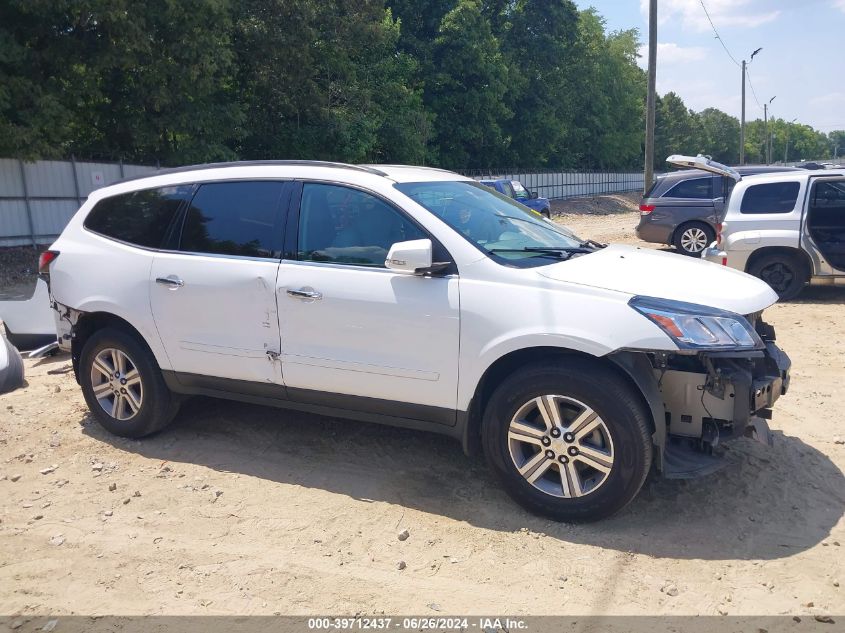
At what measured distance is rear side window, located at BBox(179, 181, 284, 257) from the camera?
452 centimetres

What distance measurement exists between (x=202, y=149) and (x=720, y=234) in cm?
1496

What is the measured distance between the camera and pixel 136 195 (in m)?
5.14

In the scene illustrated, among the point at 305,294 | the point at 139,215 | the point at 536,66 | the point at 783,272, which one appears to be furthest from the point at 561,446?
the point at 536,66

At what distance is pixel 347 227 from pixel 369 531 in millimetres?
1758

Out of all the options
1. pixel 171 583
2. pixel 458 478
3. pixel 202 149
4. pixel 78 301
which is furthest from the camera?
pixel 202 149

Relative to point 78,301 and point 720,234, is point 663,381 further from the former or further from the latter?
point 720,234

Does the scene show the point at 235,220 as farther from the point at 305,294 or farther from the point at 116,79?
the point at 116,79

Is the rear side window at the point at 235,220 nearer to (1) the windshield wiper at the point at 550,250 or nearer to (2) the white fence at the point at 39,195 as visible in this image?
(1) the windshield wiper at the point at 550,250

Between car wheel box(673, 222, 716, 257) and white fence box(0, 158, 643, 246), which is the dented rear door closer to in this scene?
car wheel box(673, 222, 716, 257)

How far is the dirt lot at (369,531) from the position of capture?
10.6 feet

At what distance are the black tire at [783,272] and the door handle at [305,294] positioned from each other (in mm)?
7384

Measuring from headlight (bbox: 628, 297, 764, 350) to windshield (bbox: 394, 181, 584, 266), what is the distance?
709 mm

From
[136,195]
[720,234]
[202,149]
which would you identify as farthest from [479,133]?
[136,195]

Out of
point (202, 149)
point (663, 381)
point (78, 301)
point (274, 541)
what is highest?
point (202, 149)
